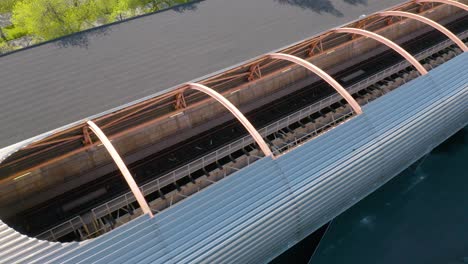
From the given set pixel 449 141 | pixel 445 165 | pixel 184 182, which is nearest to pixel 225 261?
pixel 184 182

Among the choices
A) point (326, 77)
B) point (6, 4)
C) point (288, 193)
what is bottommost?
point (288, 193)

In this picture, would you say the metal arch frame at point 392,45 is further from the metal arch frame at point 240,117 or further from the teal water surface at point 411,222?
the metal arch frame at point 240,117

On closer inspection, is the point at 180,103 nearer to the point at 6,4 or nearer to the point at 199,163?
the point at 199,163

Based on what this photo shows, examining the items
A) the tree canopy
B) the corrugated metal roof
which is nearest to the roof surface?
the tree canopy

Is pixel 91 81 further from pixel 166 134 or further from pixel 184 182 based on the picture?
pixel 184 182

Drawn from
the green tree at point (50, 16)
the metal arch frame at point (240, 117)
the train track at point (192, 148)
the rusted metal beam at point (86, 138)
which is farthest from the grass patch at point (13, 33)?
the metal arch frame at point (240, 117)

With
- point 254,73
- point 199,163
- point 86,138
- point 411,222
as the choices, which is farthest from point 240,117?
point 411,222
